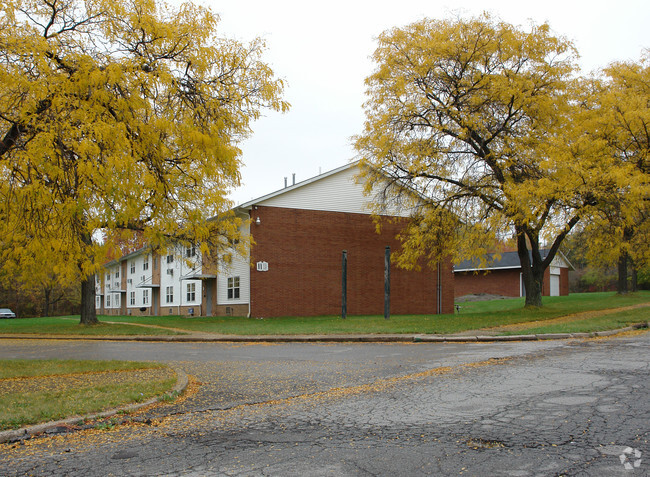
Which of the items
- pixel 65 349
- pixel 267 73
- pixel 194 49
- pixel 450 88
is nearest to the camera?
pixel 194 49

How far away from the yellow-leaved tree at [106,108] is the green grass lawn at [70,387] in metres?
2.38

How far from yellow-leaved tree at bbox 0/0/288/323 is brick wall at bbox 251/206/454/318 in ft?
63.0

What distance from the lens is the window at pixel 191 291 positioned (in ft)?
135

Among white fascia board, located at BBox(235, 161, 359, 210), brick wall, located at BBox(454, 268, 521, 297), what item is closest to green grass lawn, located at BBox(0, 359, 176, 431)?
white fascia board, located at BBox(235, 161, 359, 210)

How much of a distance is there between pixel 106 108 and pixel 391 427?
24.7ft

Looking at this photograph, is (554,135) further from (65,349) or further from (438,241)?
(65,349)

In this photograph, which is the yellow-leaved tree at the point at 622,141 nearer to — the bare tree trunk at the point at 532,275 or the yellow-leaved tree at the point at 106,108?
the bare tree trunk at the point at 532,275

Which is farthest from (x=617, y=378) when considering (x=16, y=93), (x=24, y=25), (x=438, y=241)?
(x=438, y=241)

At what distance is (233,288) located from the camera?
34.7 meters

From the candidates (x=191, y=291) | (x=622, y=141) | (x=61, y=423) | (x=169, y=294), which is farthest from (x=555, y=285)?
(x=61, y=423)

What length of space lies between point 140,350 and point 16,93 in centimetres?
880

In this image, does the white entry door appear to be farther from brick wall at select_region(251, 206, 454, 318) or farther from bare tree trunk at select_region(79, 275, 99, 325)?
bare tree trunk at select_region(79, 275, 99, 325)

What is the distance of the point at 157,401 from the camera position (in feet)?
26.1

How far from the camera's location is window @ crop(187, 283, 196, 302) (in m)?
41.2
